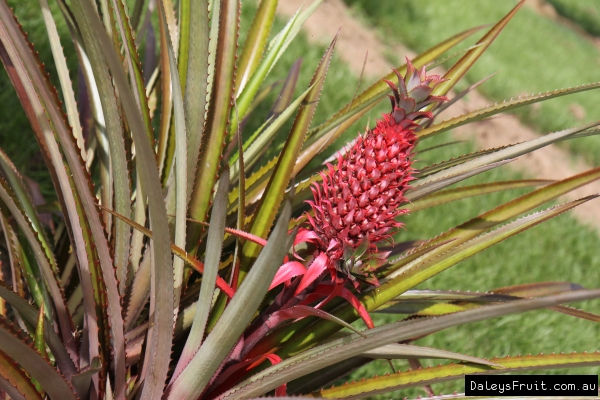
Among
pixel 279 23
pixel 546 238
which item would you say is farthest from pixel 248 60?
pixel 546 238

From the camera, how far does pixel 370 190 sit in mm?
860

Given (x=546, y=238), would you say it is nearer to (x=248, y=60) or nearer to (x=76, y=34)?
(x=248, y=60)

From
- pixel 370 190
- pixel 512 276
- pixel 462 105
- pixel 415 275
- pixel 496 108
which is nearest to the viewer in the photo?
pixel 370 190

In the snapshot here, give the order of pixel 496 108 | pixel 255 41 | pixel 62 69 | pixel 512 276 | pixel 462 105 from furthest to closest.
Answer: pixel 462 105
pixel 512 276
pixel 255 41
pixel 62 69
pixel 496 108

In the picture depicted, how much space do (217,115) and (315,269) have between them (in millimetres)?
451

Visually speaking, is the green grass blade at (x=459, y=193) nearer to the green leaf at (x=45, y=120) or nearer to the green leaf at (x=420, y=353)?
the green leaf at (x=420, y=353)

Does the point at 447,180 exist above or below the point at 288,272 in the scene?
above

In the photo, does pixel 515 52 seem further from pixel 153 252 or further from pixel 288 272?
pixel 153 252

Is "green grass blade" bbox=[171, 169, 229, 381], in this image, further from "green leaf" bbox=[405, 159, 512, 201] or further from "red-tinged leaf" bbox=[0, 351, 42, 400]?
"green leaf" bbox=[405, 159, 512, 201]

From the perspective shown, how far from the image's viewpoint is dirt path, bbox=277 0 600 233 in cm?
423

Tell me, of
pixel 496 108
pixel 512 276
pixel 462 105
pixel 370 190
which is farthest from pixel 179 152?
pixel 462 105

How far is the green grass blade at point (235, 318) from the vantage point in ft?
2.05

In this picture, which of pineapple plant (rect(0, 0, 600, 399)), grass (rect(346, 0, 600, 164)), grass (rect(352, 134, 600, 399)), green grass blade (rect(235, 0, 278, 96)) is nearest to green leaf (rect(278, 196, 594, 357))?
pineapple plant (rect(0, 0, 600, 399))

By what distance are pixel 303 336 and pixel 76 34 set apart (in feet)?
3.22
